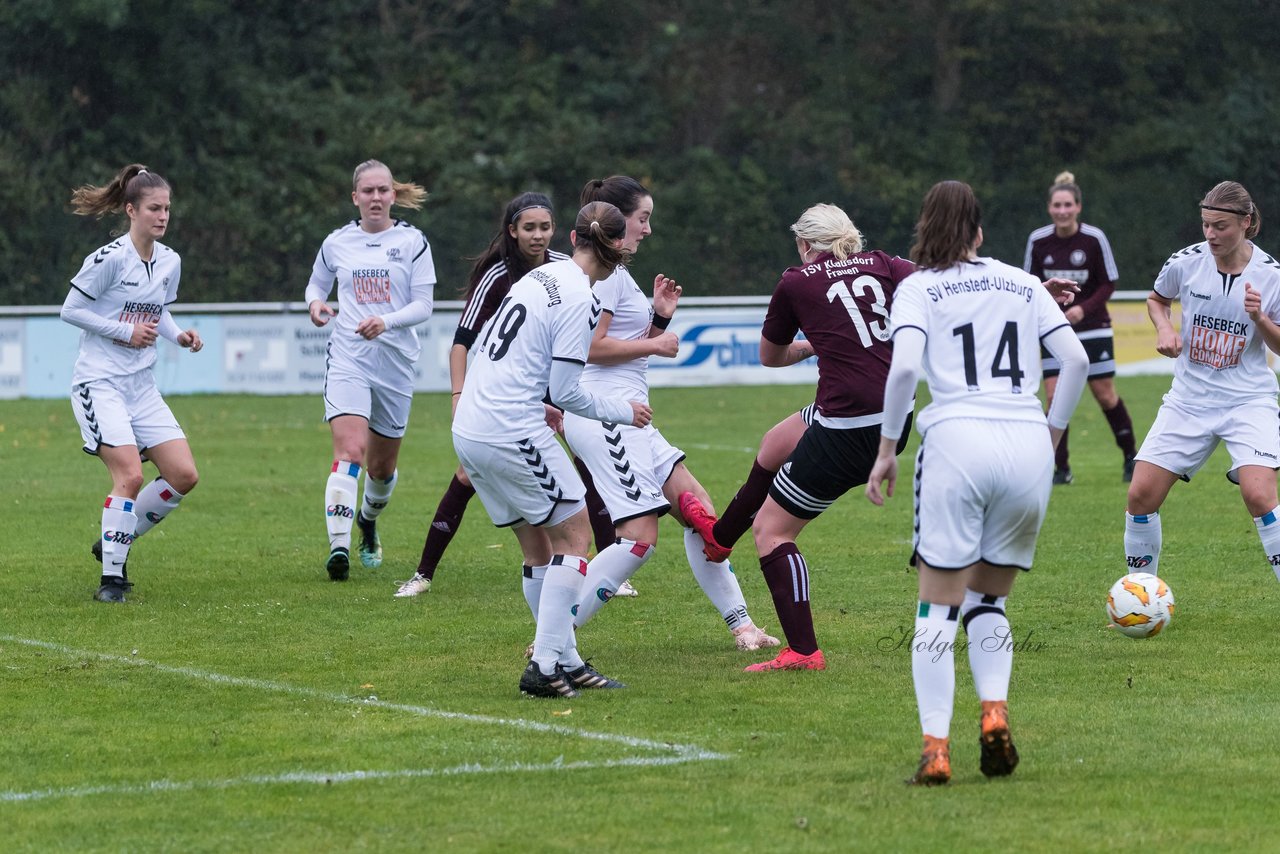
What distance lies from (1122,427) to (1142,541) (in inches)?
237

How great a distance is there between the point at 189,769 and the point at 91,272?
4.04 metres

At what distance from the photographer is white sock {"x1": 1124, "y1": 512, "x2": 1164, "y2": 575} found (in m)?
8.10

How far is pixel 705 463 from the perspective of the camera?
15.6 m

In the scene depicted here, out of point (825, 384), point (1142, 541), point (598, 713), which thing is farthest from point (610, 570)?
point (1142, 541)

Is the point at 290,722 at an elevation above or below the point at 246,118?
below

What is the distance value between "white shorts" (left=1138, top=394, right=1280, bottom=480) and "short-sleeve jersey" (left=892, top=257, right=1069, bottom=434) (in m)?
2.74

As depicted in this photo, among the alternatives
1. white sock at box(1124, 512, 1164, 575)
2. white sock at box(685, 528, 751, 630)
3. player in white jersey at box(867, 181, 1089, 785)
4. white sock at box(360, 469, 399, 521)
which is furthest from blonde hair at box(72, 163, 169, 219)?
white sock at box(1124, 512, 1164, 575)

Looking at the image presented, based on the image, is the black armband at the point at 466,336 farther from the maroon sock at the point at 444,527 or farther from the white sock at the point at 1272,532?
the white sock at the point at 1272,532

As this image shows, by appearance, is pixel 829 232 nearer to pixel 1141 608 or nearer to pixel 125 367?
pixel 1141 608

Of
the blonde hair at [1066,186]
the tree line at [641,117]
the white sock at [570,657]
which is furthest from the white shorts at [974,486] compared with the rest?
the tree line at [641,117]

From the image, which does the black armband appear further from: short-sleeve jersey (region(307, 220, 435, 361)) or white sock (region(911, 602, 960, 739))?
white sock (region(911, 602, 960, 739))

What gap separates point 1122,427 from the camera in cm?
1395

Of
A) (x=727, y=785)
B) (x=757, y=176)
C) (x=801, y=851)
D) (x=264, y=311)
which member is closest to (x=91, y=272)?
(x=727, y=785)

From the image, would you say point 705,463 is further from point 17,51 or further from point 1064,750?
point 17,51
